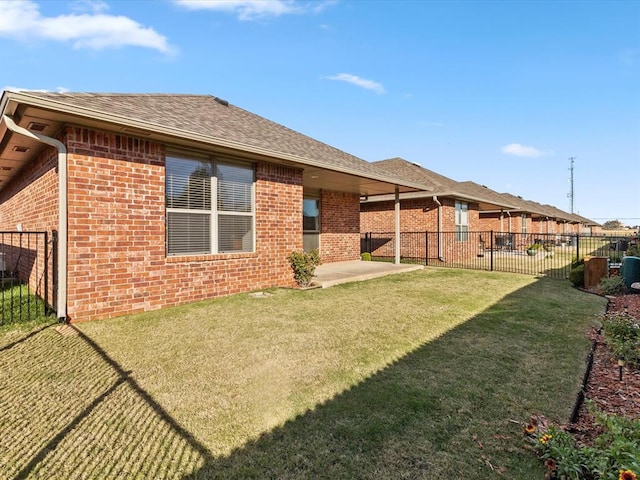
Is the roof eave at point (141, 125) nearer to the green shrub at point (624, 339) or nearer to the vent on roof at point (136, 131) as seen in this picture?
the vent on roof at point (136, 131)

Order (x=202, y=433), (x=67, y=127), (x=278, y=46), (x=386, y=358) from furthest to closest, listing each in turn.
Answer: (x=278, y=46) < (x=67, y=127) < (x=386, y=358) < (x=202, y=433)

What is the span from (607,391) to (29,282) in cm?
1077

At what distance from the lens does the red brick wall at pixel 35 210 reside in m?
5.76

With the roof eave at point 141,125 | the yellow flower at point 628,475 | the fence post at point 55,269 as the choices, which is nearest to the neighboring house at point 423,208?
the roof eave at point 141,125

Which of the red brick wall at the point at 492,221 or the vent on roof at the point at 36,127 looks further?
the red brick wall at the point at 492,221

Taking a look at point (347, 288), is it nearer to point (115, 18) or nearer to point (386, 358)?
point (386, 358)

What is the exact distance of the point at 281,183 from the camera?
8.26 m

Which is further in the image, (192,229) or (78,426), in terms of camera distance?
(192,229)

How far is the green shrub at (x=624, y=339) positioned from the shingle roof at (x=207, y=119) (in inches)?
257

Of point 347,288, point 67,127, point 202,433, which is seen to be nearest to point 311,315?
point 347,288

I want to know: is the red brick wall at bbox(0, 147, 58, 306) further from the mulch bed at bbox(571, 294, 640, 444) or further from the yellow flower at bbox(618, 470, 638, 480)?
the mulch bed at bbox(571, 294, 640, 444)

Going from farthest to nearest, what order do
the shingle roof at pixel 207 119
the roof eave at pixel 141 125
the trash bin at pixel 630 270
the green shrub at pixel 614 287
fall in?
the green shrub at pixel 614 287 → the trash bin at pixel 630 270 → the shingle roof at pixel 207 119 → the roof eave at pixel 141 125

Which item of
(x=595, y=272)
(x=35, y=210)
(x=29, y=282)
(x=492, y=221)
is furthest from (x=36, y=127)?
(x=492, y=221)

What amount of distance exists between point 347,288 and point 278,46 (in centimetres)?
878
